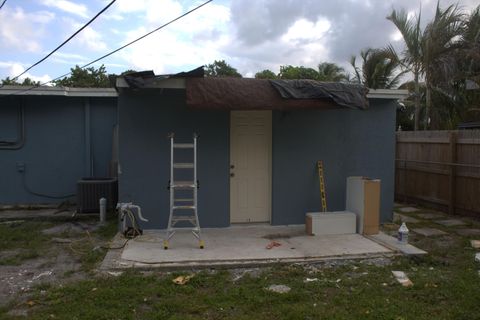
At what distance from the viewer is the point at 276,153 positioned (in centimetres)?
834

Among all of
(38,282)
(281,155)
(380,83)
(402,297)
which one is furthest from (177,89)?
(380,83)

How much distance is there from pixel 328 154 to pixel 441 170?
355 centimetres

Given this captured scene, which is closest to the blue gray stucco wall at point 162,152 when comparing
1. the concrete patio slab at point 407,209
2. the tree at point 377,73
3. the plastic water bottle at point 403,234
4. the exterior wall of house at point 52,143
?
the plastic water bottle at point 403,234

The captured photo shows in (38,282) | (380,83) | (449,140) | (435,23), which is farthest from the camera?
(380,83)

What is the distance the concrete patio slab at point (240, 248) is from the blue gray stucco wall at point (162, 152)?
395 mm

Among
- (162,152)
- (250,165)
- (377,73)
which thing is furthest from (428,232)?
(377,73)

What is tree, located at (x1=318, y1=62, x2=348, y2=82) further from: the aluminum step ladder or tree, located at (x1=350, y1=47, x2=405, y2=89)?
the aluminum step ladder

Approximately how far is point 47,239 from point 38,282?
7.55 feet

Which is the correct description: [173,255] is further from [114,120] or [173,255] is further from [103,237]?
[114,120]

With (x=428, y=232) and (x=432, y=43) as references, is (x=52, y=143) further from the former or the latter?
(x=432, y=43)

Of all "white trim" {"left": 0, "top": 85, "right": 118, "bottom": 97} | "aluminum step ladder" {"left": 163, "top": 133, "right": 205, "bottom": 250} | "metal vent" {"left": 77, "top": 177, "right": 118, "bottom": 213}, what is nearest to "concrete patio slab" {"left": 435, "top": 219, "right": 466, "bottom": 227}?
"aluminum step ladder" {"left": 163, "top": 133, "right": 205, "bottom": 250}

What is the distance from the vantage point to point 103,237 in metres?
7.69

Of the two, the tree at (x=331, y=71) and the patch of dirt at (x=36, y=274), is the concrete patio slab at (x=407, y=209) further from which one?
the tree at (x=331, y=71)

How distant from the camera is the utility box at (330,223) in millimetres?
7727
